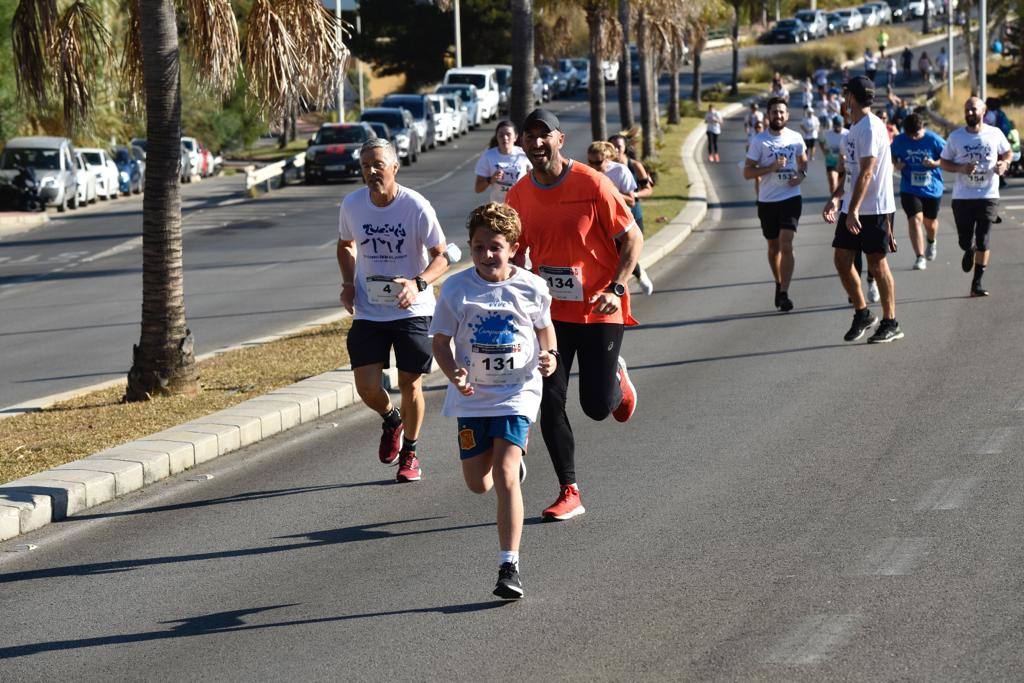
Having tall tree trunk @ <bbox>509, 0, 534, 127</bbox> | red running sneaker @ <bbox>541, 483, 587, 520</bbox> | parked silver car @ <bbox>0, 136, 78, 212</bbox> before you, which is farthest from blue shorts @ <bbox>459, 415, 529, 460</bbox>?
parked silver car @ <bbox>0, 136, 78, 212</bbox>

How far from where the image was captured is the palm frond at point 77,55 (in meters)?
13.0

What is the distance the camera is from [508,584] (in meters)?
6.40

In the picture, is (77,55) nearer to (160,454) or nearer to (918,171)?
(160,454)

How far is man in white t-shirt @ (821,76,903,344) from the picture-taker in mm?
12391

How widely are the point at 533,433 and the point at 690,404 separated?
48.5 inches

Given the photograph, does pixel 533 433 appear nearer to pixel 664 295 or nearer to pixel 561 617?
pixel 561 617

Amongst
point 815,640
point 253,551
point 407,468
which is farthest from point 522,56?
point 815,640

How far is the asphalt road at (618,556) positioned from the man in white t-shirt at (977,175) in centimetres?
400

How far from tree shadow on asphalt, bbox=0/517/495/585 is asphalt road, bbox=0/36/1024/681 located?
20mm

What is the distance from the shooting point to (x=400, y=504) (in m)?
8.42

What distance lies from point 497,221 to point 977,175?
33.3 feet

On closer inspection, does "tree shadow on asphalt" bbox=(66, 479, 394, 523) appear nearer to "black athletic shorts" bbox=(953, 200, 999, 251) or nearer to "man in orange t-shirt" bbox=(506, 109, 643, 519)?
"man in orange t-shirt" bbox=(506, 109, 643, 519)

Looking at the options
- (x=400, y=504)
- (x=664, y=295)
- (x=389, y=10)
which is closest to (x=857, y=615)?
(x=400, y=504)

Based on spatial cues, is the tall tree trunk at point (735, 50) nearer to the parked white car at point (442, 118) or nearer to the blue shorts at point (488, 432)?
the parked white car at point (442, 118)
